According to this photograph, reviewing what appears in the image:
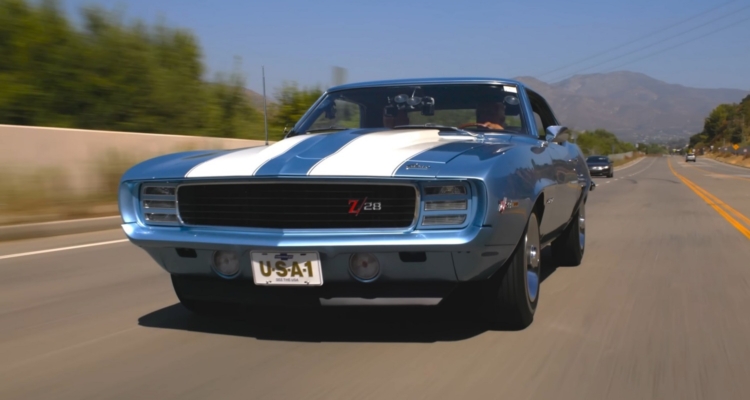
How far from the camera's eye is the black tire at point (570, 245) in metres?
7.33

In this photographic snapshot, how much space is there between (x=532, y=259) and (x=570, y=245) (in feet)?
8.21

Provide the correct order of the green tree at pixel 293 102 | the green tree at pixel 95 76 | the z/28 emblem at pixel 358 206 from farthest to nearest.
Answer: the green tree at pixel 293 102, the green tree at pixel 95 76, the z/28 emblem at pixel 358 206

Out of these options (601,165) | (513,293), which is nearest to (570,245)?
(513,293)

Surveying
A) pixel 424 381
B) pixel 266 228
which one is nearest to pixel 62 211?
pixel 266 228

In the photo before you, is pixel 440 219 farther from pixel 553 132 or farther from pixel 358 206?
pixel 553 132

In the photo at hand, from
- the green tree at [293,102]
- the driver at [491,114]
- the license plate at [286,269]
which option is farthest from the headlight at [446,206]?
the green tree at [293,102]

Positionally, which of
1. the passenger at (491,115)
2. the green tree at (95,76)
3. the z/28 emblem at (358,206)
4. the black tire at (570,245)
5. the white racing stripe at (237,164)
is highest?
the green tree at (95,76)

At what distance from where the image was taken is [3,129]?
11.2 m

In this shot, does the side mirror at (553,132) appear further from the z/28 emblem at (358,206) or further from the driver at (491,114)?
the z/28 emblem at (358,206)

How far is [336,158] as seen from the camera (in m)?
4.30

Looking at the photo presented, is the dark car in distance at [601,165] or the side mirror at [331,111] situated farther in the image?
the dark car in distance at [601,165]

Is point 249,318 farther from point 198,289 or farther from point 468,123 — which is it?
point 468,123

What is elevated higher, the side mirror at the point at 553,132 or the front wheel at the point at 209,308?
the side mirror at the point at 553,132

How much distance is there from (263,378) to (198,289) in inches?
36.6
